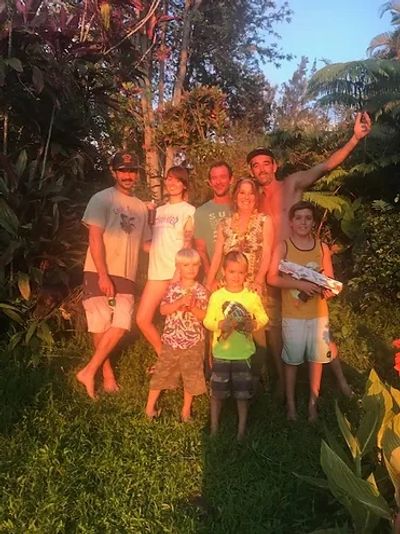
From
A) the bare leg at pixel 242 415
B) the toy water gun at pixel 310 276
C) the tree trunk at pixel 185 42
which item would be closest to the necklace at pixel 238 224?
the toy water gun at pixel 310 276

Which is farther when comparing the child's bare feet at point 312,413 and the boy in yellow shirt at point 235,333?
the child's bare feet at point 312,413

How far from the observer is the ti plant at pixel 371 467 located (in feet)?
8.30

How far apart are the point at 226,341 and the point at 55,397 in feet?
4.86

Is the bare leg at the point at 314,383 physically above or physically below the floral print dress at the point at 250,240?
below

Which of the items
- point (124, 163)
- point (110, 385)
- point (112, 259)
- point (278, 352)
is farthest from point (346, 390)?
point (124, 163)

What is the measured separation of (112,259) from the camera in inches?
188

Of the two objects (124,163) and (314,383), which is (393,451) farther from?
(124,163)

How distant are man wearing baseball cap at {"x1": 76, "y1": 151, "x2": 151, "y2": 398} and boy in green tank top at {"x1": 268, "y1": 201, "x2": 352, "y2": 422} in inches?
47.2

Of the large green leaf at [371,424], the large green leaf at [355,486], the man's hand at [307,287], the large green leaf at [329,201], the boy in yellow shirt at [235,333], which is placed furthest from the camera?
the large green leaf at [329,201]

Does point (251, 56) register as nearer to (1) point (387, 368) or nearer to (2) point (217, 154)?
(2) point (217, 154)

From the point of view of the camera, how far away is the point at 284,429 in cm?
420

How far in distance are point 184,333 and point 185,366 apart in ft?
0.79

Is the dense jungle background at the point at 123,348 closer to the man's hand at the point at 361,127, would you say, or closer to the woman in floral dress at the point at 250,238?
the woman in floral dress at the point at 250,238

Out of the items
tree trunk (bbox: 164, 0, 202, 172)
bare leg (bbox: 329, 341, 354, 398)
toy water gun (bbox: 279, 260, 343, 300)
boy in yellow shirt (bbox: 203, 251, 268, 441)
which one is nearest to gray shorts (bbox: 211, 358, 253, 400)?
boy in yellow shirt (bbox: 203, 251, 268, 441)
